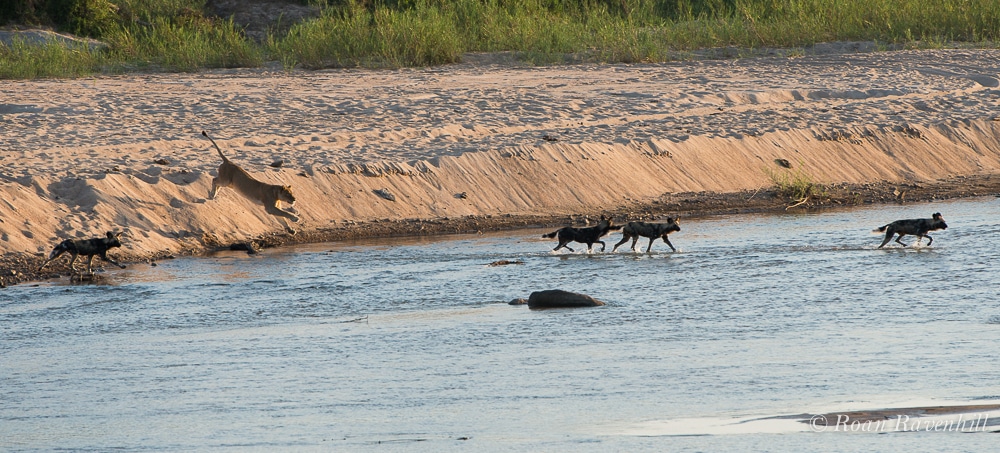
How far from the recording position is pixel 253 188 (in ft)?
48.6

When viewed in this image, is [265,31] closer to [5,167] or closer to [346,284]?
[5,167]

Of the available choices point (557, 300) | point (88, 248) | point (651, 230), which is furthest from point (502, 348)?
point (88, 248)

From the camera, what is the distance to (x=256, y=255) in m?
13.9

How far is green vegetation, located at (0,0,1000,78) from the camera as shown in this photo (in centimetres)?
2311

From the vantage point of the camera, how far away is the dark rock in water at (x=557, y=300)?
34.8ft

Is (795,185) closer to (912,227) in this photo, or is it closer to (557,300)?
(912,227)

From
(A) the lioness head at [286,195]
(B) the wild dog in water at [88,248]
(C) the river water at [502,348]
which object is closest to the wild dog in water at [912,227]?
(C) the river water at [502,348]

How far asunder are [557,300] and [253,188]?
5342 mm

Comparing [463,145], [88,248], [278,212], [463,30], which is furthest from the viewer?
[463,30]

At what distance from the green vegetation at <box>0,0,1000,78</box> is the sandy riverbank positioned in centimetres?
93

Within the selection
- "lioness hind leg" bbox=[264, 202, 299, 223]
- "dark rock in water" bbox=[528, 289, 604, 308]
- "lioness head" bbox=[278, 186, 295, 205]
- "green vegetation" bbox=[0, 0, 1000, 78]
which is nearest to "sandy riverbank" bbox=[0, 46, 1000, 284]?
"lioness hind leg" bbox=[264, 202, 299, 223]

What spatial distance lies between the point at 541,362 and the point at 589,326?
1.26 metres

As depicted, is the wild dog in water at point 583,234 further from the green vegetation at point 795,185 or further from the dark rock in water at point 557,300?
the green vegetation at point 795,185

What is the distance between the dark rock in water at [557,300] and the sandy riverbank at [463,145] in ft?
15.6
